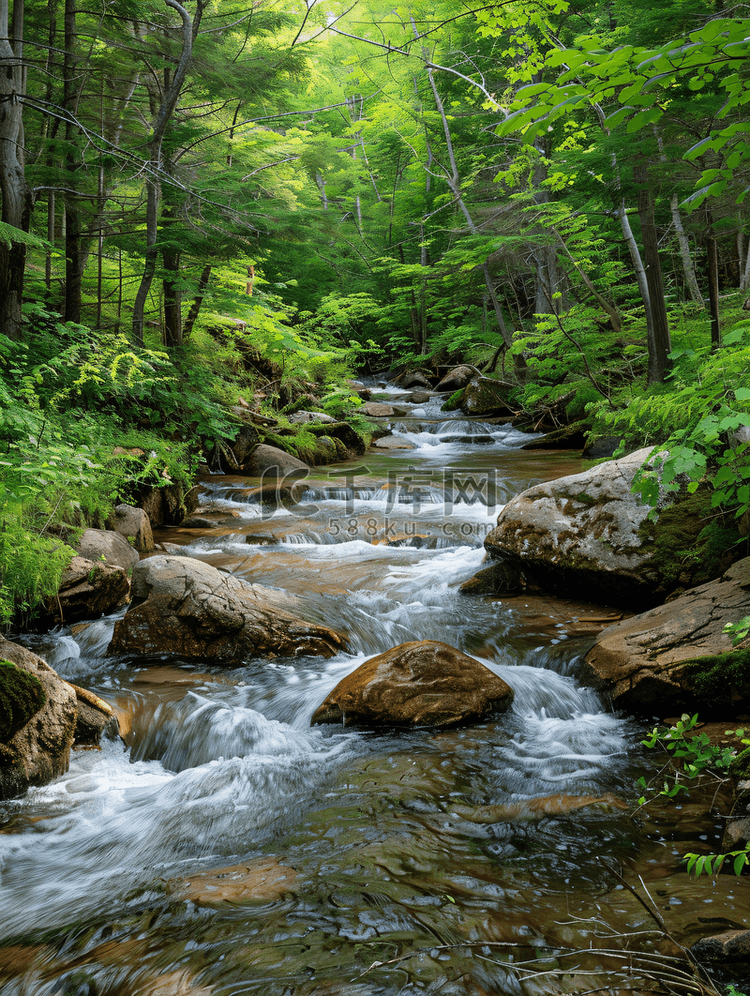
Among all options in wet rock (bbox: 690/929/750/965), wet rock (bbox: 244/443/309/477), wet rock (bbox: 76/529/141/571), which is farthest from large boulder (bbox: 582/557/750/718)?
wet rock (bbox: 244/443/309/477)

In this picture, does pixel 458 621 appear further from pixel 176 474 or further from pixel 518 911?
pixel 176 474

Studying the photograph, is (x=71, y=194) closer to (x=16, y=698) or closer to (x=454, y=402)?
(x=16, y=698)

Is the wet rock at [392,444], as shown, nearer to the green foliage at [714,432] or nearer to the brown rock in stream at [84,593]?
the brown rock in stream at [84,593]

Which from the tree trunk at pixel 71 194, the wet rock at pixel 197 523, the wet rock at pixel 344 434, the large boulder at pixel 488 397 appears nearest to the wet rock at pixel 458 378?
the large boulder at pixel 488 397

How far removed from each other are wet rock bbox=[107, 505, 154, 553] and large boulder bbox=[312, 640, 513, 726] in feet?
13.2

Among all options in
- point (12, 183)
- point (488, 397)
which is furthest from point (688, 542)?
point (488, 397)

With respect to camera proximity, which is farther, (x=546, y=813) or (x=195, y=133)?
(x=195, y=133)

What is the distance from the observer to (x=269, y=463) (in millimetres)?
11578

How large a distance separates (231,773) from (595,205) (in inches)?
374

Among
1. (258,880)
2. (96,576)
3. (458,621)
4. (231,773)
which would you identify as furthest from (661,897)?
(96,576)

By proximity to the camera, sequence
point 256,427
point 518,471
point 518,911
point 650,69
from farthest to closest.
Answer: point 256,427
point 518,471
point 518,911
point 650,69

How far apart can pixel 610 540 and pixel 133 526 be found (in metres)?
5.62

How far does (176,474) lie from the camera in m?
8.48

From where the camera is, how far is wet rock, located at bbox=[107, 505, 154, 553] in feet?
23.6
